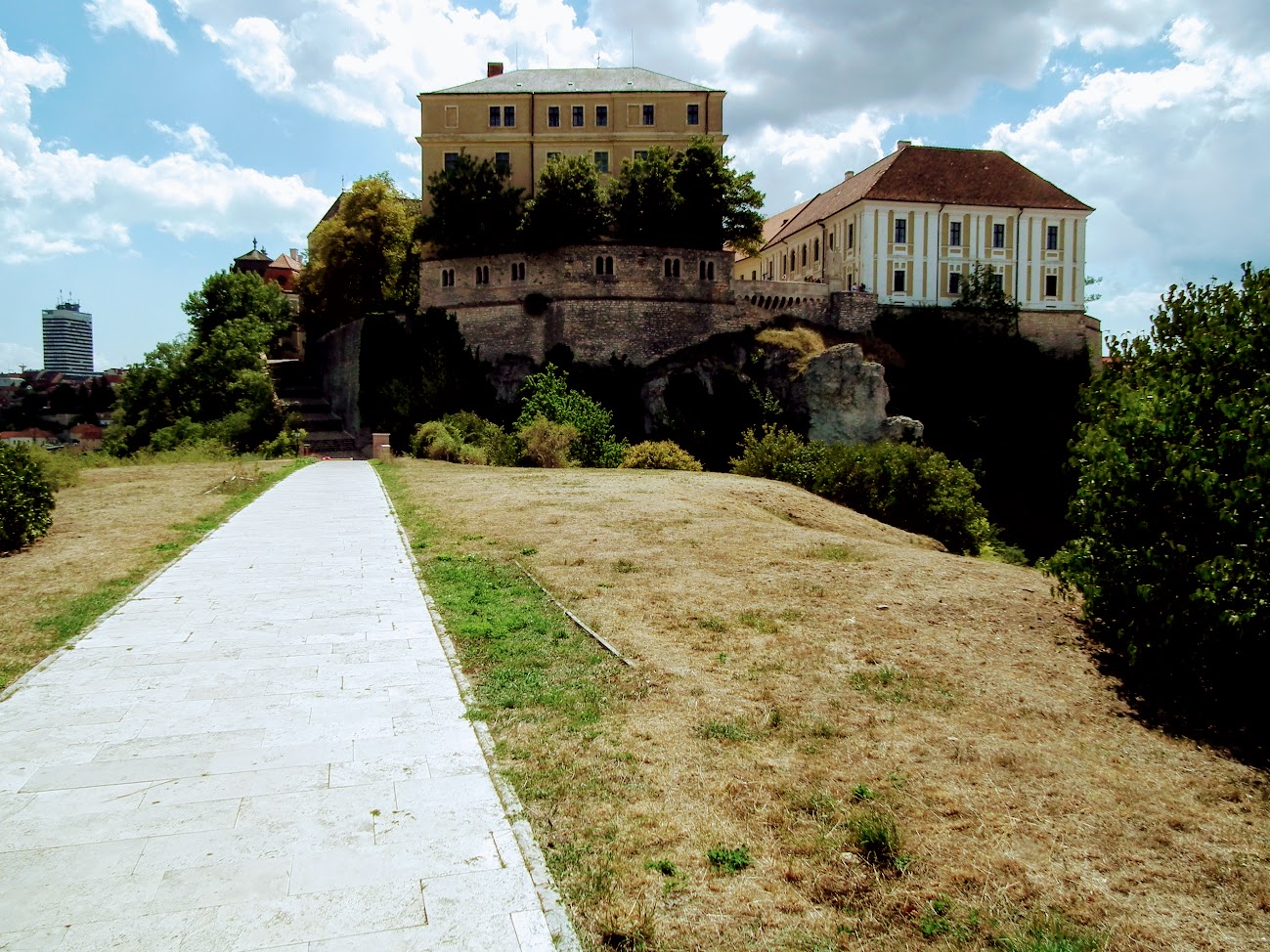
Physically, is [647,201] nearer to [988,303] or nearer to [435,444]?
[435,444]

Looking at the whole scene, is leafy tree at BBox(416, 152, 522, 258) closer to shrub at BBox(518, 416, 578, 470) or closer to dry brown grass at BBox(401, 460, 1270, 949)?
shrub at BBox(518, 416, 578, 470)

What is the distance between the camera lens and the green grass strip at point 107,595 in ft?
26.3

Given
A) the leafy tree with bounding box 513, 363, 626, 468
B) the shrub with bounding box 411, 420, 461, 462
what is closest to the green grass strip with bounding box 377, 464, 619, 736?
the shrub with bounding box 411, 420, 461, 462

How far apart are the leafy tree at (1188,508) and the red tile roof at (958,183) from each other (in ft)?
132

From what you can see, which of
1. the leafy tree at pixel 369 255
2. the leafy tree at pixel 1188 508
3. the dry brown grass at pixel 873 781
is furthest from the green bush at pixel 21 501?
the leafy tree at pixel 369 255

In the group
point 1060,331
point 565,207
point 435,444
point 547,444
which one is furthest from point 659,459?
point 1060,331

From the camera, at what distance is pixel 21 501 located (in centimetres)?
1298

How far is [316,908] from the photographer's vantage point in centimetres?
379

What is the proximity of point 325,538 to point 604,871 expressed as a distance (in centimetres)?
1003

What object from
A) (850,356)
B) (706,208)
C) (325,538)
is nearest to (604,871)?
(325,538)

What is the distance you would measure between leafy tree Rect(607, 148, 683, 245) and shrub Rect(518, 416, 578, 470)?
631 inches

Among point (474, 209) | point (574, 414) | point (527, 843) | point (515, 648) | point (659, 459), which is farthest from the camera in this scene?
point (474, 209)

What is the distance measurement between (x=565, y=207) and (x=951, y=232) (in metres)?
21.1

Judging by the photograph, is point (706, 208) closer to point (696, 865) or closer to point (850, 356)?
point (850, 356)
